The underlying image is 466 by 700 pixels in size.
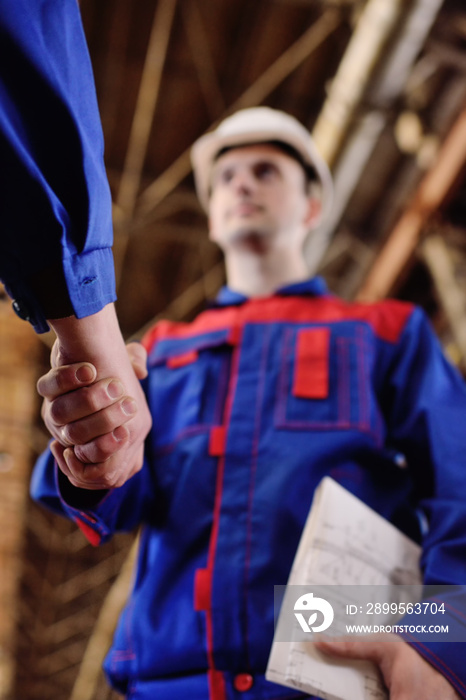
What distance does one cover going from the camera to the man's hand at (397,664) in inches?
38.6

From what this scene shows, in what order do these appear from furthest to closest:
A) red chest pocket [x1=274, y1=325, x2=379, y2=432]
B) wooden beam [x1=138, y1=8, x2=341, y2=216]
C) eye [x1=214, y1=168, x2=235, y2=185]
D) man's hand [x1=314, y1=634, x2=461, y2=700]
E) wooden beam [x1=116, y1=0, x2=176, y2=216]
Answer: wooden beam [x1=116, y1=0, x2=176, y2=216]
wooden beam [x1=138, y1=8, x2=341, y2=216]
eye [x1=214, y1=168, x2=235, y2=185]
red chest pocket [x1=274, y1=325, x2=379, y2=432]
man's hand [x1=314, y1=634, x2=461, y2=700]

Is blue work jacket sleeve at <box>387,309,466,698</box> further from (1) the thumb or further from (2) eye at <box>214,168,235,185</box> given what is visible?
(2) eye at <box>214,168,235,185</box>

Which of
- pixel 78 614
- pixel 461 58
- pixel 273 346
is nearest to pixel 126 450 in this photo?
pixel 273 346

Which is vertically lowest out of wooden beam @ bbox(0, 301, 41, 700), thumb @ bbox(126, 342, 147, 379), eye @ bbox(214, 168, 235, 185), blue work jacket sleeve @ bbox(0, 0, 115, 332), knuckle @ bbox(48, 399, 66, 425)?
wooden beam @ bbox(0, 301, 41, 700)

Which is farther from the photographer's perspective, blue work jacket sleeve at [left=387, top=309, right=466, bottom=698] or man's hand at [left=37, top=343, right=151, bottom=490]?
blue work jacket sleeve at [left=387, top=309, right=466, bottom=698]

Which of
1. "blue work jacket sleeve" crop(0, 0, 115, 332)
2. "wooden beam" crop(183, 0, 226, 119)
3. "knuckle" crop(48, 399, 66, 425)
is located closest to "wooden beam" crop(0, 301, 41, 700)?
"wooden beam" crop(183, 0, 226, 119)

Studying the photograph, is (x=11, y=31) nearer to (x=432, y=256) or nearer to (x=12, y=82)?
(x=12, y=82)

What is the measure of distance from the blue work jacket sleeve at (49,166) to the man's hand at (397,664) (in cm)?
79

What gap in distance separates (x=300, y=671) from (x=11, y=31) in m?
1.11

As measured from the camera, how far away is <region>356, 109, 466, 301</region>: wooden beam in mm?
3752

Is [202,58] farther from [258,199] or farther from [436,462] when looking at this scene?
[436,462]

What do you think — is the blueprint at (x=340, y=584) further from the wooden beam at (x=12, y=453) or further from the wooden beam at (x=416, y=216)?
the wooden beam at (x=12, y=453)

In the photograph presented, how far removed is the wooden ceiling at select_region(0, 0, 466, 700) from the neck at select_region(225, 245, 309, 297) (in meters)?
1.87

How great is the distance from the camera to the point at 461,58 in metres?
3.64
